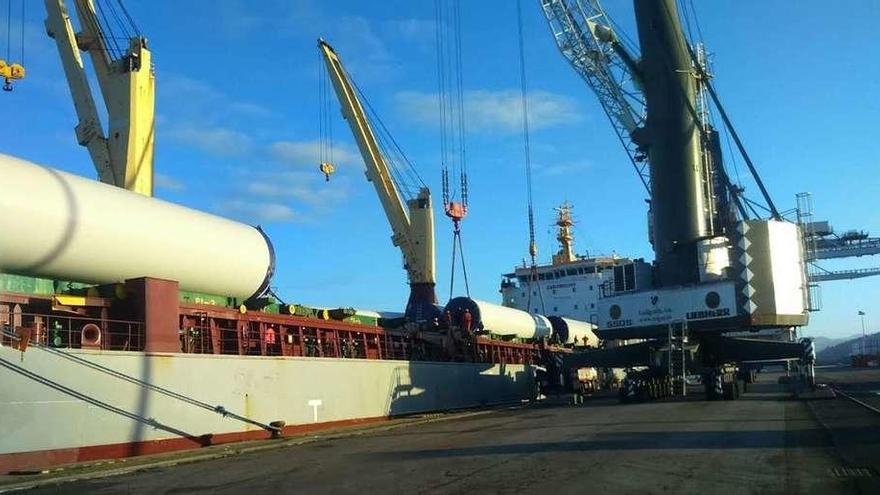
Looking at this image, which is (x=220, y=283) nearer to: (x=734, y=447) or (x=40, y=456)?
(x=40, y=456)

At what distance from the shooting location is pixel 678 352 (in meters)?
27.2

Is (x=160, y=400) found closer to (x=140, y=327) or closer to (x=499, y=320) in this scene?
(x=140, y=327)

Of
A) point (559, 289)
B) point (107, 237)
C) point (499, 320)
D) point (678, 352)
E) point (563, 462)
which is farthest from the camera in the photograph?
point (559, 289)

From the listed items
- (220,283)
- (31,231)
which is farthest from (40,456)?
(220,283)

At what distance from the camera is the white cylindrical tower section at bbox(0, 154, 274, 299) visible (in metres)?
14.8

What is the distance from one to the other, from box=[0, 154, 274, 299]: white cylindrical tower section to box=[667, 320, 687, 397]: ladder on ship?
15612mm

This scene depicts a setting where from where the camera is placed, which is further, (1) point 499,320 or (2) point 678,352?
(1) point 499,320

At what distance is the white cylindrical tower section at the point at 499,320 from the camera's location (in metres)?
33.6

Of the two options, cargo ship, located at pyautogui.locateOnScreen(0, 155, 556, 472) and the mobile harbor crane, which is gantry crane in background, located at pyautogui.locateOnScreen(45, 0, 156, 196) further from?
the mobile harbor crane

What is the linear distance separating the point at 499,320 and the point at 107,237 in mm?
22394

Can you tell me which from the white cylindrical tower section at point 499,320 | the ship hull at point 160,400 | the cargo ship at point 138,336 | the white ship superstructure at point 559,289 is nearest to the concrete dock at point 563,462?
the ship hull at point 160,400

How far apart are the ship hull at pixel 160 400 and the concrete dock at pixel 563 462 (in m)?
1.73

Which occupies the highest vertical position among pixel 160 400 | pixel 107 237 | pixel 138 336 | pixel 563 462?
pixel 107 237

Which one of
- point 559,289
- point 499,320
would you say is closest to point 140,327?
point 499,320
